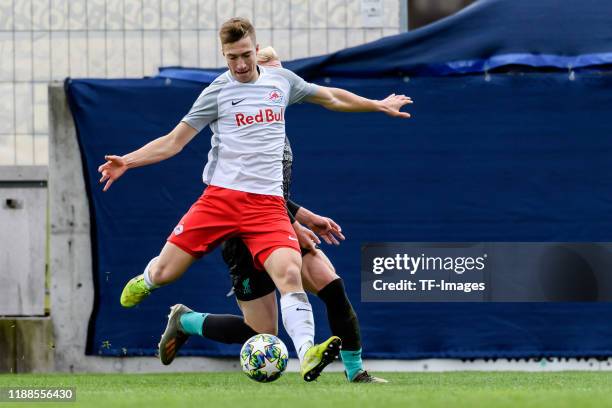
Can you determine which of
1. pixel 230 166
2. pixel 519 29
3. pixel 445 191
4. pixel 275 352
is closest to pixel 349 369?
pixel 275 352

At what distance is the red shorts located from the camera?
8422mm

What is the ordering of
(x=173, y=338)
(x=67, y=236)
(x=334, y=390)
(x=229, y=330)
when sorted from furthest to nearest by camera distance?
(x=67, y=236)
(x=173, y=338)
(x=229, y=330)
(x=334, y=390)

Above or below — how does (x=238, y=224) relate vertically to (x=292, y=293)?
above

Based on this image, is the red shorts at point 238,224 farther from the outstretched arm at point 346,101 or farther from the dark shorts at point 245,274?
the outstretched arm at point 346,101

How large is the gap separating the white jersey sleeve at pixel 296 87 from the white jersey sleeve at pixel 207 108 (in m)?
0.35

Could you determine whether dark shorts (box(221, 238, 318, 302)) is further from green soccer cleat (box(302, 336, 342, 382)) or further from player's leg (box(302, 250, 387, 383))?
green soccer cleat (box(302, 336, 342, 382))

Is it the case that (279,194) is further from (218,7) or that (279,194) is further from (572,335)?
(218,7)

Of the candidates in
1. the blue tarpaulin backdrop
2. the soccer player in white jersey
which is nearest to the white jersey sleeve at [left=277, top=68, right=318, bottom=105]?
the soccer player in white jersey

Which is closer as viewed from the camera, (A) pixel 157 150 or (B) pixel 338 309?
(A) pixel 157 150

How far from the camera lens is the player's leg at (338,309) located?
874cm

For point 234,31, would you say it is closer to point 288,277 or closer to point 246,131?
point 246,131

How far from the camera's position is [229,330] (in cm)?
909

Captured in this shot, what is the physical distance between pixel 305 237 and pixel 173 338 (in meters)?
1.11

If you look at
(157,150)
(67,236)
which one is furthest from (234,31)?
(67,236)
